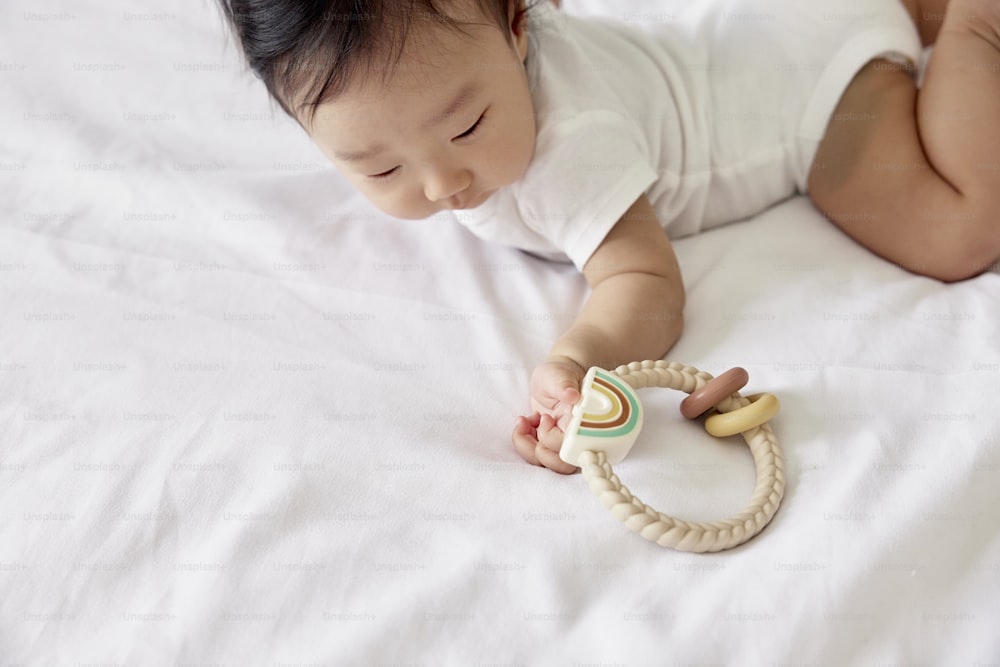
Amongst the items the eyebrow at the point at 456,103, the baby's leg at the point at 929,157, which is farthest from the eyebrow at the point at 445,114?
the baby's leg at the point at 929,157

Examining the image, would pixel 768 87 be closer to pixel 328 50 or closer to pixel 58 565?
pixel 328 50

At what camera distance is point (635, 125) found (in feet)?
3.69

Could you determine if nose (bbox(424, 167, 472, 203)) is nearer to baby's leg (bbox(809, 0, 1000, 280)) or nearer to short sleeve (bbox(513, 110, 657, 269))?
short sleeve (bbox(513, 110, 657, 269))

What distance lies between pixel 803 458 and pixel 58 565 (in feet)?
2.30

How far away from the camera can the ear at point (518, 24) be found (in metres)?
1.00

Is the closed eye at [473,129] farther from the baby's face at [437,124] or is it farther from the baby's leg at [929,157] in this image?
the baby's leg at [929,157]

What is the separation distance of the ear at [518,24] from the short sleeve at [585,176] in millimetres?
94

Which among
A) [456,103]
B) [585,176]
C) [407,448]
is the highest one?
[456,103]

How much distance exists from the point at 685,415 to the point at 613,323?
0.14 m

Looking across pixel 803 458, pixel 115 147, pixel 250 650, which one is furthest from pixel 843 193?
pixel 115 147

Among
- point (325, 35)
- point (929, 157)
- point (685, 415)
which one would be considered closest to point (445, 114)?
point (325, 35)

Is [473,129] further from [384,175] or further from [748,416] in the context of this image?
[748,416]

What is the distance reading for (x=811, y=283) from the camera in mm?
→ 1078

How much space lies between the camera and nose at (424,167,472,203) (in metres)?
0.96
